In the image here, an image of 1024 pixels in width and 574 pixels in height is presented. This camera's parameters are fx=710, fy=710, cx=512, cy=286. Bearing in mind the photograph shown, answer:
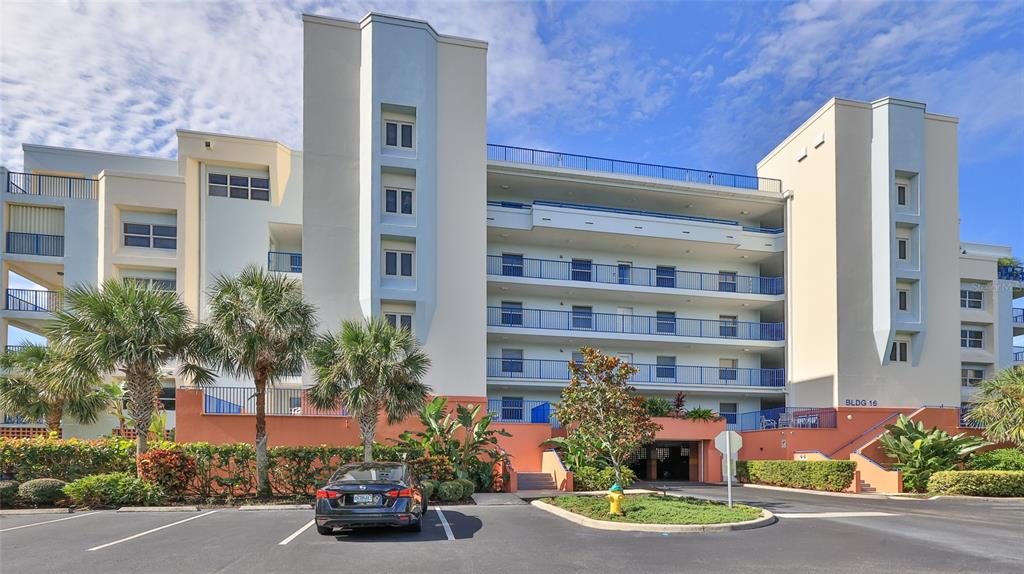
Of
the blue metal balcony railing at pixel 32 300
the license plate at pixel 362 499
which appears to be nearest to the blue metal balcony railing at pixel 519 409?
the license plate at pixel 362 499

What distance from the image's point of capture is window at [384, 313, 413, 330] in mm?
28891

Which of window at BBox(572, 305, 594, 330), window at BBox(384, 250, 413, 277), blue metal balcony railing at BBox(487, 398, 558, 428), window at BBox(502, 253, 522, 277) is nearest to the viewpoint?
window at BBox(384, 250, 413, 277)

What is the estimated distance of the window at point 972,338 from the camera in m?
44.1

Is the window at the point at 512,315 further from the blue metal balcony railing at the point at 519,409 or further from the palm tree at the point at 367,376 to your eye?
the palm tree at the point at 367,376

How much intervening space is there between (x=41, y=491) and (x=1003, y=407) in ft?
108

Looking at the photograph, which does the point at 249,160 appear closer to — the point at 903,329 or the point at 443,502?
the point at 443,502

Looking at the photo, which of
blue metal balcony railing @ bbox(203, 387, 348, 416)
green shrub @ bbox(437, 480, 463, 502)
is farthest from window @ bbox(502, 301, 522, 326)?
green shrub @ bbox(437, 480, 463, 502)

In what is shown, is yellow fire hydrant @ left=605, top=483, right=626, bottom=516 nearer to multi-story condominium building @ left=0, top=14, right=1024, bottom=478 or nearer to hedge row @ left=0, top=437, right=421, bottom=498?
hedge row @ left=0, top=437, right=421, bottom=498

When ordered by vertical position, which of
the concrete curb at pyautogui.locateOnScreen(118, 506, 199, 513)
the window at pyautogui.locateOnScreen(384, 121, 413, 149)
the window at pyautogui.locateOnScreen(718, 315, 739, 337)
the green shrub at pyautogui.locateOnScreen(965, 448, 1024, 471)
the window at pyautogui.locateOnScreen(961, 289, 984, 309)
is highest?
the window at pyautogui.locateOnScreen(384, 121, 413, 149)

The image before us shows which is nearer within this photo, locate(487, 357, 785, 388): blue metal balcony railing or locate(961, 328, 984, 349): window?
locate(487, 357, 785, 388): blue metal balcony railing

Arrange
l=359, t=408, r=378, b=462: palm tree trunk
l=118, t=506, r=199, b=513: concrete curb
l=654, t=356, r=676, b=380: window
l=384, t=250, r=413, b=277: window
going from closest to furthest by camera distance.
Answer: l=118, t=506, r=199, b=513: concrete curb, l=359, t=408, r=378, b=462: palm tree trunk, l=384, t=250, r=413, b=277: window, l=654, t=356, r=676, b=380: window

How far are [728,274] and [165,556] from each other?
32.0 m

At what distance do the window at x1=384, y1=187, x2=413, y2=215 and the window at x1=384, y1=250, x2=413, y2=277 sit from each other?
170 cm

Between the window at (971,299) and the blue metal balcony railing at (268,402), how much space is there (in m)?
38.8
